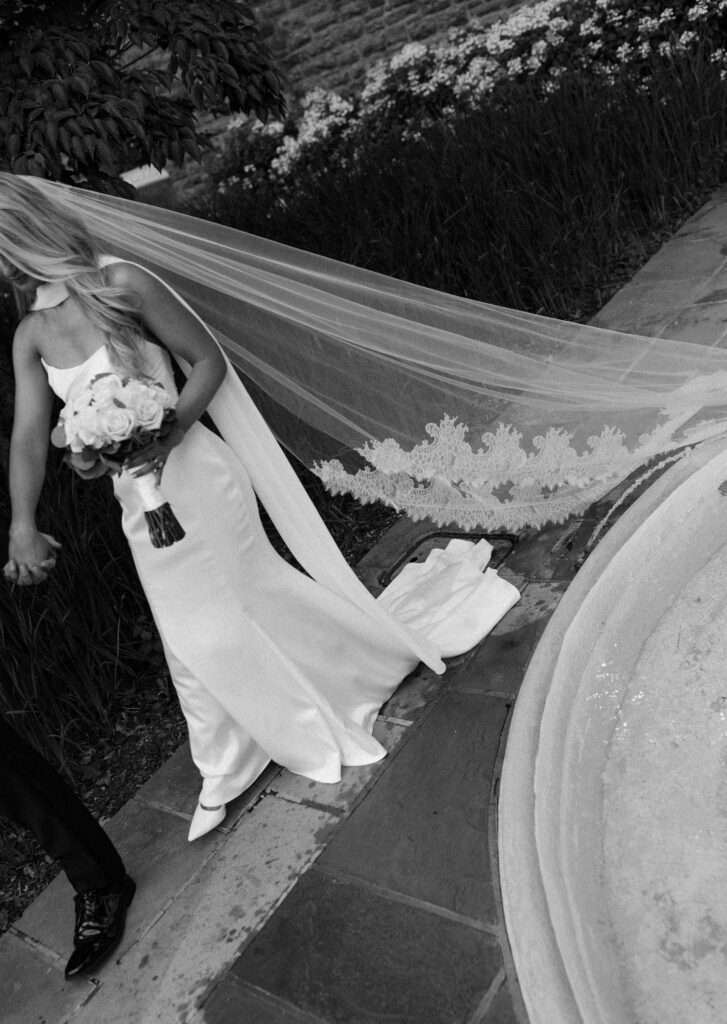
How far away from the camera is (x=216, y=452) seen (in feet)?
8.16

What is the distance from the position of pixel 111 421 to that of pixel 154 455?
187 mm

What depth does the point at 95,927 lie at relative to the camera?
7.61ft

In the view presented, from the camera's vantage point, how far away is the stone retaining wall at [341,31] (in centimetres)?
878

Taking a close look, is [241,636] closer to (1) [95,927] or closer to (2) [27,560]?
(2) [27,560]

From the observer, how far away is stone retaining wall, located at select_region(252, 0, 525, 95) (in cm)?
878

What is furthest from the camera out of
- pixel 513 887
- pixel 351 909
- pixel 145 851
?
pixel 145 851

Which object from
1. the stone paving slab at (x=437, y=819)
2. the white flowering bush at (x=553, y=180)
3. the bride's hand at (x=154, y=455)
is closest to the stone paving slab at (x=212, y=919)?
the stone paving slab at (x=437, y=819)

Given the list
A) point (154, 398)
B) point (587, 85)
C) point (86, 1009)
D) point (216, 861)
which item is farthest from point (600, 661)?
point (587, 85)

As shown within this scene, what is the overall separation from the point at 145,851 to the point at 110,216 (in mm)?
1843

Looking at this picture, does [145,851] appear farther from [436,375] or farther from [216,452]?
[436,375]

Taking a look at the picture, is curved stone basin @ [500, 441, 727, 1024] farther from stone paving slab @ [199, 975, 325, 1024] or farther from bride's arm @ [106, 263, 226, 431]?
bride's arm @ [106, 263, 226, 431]

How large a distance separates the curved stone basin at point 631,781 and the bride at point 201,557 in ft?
1.65

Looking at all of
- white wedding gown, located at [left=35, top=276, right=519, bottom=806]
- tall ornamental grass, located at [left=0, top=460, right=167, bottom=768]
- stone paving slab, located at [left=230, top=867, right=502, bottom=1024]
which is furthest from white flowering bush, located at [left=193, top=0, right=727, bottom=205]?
stone paving slab, located at [left=230, top=867, right=502, bottom=1024]

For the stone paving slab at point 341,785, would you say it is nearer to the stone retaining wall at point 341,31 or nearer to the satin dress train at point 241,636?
the satin dress train at point 241,636
